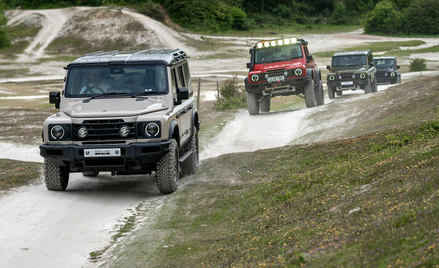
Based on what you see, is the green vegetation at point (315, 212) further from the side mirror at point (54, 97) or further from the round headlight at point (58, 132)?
the side mirror at point (54, 97)

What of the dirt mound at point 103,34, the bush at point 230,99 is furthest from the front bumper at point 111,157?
the dirt mound at point 103,34

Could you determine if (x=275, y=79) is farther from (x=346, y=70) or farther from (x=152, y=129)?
(x=152, y=129)

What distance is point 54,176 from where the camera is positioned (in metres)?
9.70

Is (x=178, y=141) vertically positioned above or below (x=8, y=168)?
above

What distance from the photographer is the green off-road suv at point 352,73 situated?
82.8 ft

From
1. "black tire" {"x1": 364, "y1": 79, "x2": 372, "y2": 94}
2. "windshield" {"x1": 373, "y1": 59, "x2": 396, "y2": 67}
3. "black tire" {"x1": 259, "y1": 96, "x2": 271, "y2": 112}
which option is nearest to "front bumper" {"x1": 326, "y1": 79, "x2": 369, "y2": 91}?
"black tire" {"x1": 364, "y1": 79, "x2": 372, "y2": 94}

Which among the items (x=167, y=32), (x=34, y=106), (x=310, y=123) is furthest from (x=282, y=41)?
(x=167, y=32)

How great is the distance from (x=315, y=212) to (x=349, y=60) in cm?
2067

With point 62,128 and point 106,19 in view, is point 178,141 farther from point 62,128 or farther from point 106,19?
point 106,19

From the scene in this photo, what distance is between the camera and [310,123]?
17969 mm

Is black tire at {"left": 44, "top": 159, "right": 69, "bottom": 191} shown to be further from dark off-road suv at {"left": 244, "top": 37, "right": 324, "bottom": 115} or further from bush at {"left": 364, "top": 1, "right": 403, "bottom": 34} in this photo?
bush at {"left": 364, "top": 1, "right": 403, "bottom": 34}

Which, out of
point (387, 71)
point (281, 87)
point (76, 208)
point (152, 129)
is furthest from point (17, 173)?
point (387, 71)

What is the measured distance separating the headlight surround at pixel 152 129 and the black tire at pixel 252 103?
12.0 m

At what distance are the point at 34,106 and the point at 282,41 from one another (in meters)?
15.6
